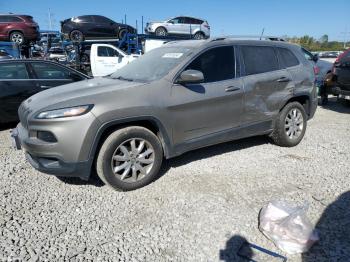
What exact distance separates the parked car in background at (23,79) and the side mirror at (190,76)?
12.7 ft

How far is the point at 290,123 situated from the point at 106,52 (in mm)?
11130

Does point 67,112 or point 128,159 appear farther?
point 128,159

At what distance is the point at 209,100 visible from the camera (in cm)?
402

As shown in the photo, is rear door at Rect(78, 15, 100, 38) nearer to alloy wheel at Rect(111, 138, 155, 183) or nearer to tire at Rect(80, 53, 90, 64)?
tire at Rect(80, 53, 90, 64)

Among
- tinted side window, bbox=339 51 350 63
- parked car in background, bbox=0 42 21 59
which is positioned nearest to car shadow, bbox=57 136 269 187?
tinted side window, bbox=339 51 350 63

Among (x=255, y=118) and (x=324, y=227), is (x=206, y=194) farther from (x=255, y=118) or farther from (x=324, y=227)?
(x=255, y=118)

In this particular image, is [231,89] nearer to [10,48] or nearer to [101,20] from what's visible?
[101,20]

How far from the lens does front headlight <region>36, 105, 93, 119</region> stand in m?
3.25

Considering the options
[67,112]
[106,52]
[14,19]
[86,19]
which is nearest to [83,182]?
[67,112]

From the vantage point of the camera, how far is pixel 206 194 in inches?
143

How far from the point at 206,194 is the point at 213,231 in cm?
72

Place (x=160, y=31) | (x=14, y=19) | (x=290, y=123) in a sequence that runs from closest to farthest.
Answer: (x=290, y=123)
(x=14, y=19)
(x=160, y=31)

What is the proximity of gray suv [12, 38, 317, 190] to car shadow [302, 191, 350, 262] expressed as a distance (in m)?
1.63

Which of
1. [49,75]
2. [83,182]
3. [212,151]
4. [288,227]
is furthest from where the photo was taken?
[49,75]
